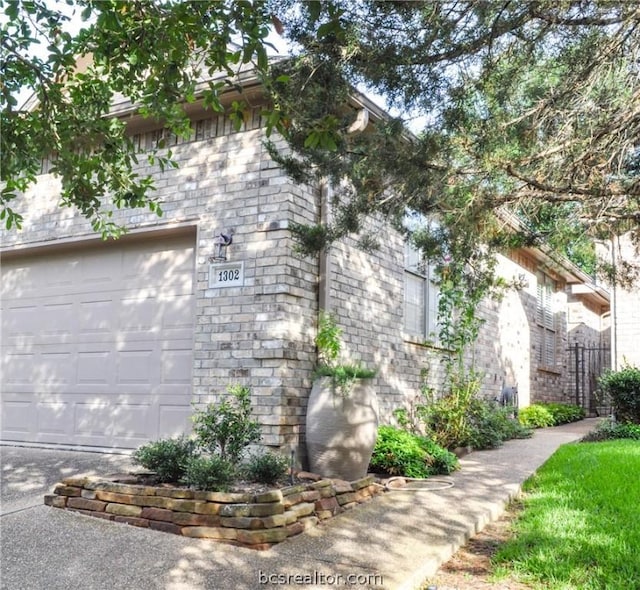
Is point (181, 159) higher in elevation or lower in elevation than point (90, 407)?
higher

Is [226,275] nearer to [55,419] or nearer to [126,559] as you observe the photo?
[55,419]

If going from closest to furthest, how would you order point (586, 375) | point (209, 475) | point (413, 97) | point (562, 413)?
point (413, 97)
point (209, 475)
point (562, 413)
point (586, 375)

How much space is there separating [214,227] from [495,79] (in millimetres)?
3304

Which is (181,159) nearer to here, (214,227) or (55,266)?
(214,227)

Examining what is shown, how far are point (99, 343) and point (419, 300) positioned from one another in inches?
168

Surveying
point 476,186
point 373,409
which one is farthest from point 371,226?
point 476,186

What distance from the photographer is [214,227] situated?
662cm

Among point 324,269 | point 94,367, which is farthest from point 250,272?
point 94,367

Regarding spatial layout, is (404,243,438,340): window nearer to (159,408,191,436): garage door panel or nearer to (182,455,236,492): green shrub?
(159,408,191,436): garage door panel

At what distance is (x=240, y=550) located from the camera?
4.01 meters

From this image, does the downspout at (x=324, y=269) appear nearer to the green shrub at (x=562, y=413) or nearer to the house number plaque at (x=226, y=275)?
the house number plaque at (x=226, y=275)

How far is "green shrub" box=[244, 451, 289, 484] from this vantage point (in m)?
5.00

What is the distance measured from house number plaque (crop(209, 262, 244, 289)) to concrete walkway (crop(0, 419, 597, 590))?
235 cm

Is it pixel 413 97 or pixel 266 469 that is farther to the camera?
pixel 266 469
